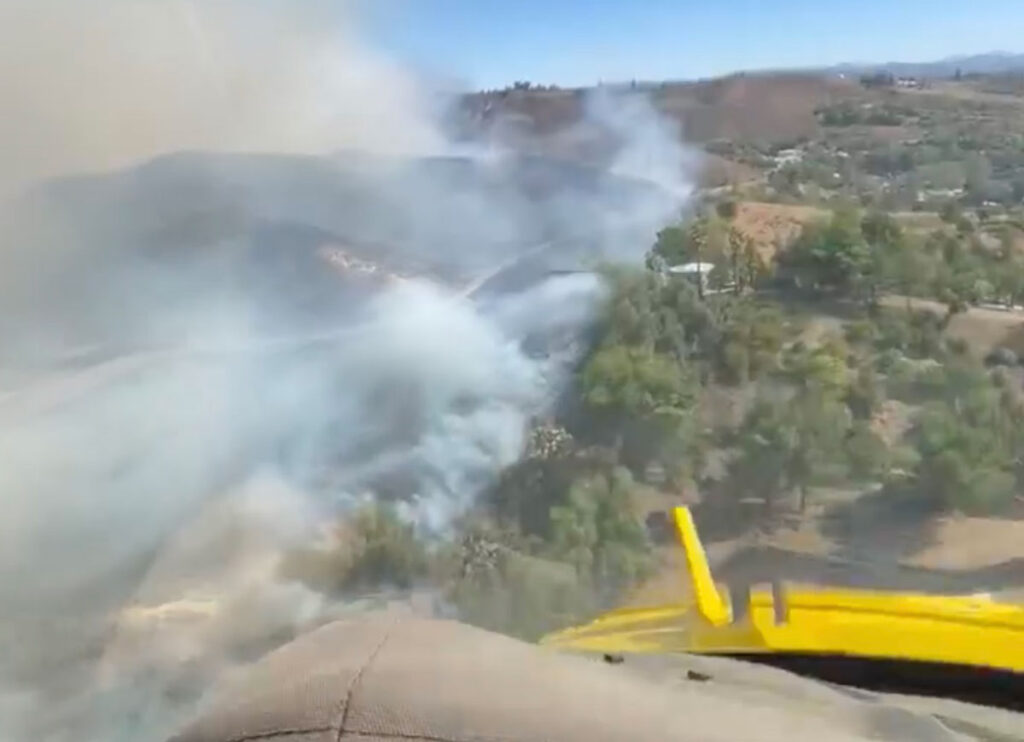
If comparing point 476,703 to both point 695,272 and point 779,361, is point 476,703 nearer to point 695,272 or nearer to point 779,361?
point 779,361

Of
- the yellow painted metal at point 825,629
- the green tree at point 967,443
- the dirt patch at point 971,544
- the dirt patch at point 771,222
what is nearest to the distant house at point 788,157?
the dirt patch at point 771,222

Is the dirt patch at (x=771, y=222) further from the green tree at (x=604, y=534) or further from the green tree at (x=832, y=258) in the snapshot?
the green tree at (x=604, y=534)

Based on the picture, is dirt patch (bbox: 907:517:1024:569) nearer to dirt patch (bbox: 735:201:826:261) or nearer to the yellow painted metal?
the yellow painted metal

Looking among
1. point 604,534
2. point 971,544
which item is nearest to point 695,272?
point 604,534

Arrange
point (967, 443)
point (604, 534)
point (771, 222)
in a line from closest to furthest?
1. point (604, 534)
2. point (967, 443)
3. point (771, 222)

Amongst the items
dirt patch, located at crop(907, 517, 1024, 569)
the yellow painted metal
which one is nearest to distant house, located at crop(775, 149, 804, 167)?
dirt patch, located at crop(907, 517, 1024, 569)

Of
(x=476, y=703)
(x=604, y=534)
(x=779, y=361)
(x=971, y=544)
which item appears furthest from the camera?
(x=779, y=361)
